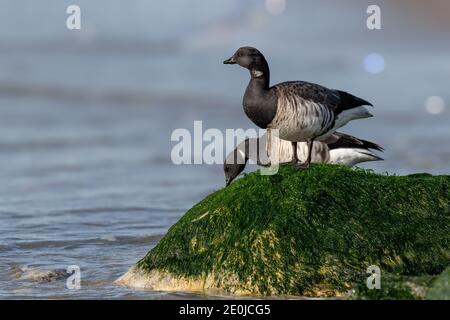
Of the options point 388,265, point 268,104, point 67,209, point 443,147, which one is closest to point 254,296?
point 388,265

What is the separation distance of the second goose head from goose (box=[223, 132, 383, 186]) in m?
3.25

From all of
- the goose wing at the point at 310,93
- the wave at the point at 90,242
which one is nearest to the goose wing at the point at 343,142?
the wave at the point at 90,242

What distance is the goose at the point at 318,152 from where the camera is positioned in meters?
14.0

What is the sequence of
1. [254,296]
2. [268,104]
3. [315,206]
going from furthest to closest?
1. [268,104]
2. [315,206]
3. [254,296]

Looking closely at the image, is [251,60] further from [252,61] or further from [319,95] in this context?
[319,95]

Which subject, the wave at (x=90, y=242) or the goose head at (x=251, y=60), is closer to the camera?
the goose head at (x=251, y=60)

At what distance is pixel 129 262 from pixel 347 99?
291 centimetres

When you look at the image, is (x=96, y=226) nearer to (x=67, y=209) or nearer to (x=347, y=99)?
(x=67, y=209)

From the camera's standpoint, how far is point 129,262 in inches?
452

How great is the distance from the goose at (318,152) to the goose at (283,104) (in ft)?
9.54

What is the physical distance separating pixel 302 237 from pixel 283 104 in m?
1.55

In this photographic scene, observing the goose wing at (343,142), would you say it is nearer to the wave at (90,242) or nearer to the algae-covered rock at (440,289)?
the wave at (90,242)

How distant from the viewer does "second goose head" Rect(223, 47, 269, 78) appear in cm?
1029

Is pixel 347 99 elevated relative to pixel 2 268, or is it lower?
elevated
